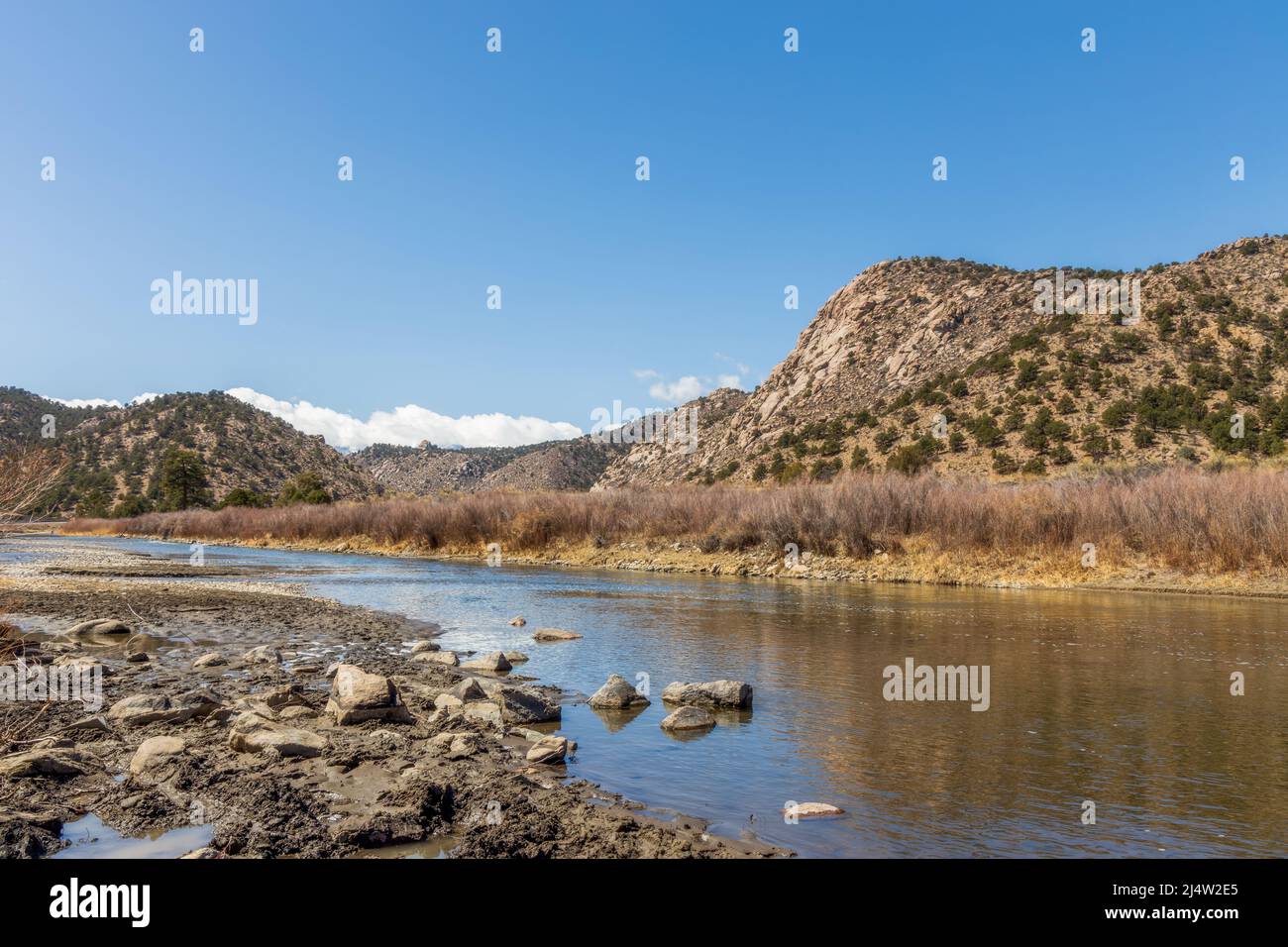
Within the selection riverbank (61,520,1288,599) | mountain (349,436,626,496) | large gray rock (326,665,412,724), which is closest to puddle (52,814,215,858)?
large gray rock (326,665,412,724)

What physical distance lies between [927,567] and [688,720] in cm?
2326

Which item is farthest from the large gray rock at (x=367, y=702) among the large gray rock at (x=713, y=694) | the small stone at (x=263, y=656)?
the small stone at (x=263, y=656)

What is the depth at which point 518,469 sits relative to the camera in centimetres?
16700

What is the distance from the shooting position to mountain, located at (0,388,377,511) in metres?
108

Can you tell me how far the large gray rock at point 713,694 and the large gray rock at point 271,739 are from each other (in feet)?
14.7

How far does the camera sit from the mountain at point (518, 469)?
159 metres

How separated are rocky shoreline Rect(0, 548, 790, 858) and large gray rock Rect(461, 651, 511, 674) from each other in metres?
0.04

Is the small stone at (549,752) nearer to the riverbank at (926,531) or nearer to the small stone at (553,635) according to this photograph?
the small stone at (553,635)

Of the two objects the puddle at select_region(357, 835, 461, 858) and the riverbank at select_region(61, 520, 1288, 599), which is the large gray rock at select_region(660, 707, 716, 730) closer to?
the puddle at select_region(357, 835, 461, 858)

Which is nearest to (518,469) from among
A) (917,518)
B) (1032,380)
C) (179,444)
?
(179,444)

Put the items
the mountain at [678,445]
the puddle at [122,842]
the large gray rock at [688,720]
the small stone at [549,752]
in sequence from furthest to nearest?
the mountain at [678,445] → the large gray rock at [688,720] → the small stone at [549,752] → the puddle at [122,842]

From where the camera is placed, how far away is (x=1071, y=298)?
278 ft

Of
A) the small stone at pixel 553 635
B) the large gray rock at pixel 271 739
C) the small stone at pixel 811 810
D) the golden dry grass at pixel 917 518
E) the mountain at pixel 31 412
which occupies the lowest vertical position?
the small stone at pixel 553 635

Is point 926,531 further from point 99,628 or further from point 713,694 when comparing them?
point 99,628
